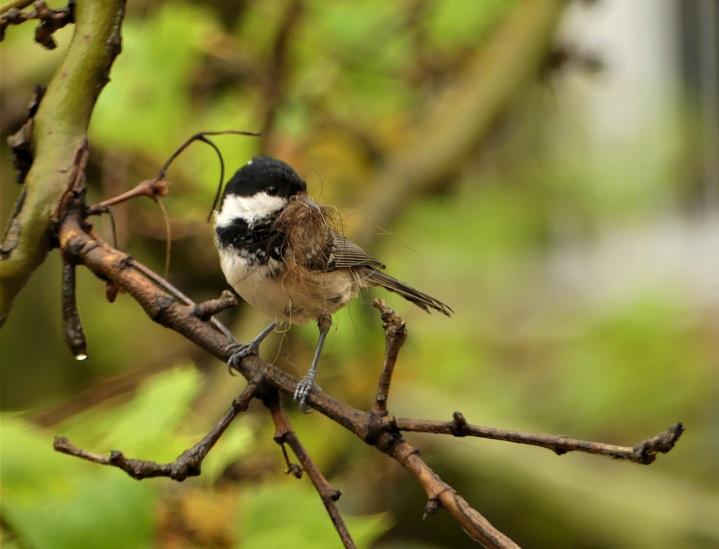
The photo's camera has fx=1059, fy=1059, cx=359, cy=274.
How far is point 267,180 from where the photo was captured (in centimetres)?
119

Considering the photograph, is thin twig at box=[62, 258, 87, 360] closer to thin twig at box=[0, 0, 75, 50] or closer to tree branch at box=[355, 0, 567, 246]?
thin twig at box=[0, 0, 75, 50]

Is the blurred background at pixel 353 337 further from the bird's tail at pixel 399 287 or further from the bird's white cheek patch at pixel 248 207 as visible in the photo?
the bird's white cheek patch at pixel 248 207

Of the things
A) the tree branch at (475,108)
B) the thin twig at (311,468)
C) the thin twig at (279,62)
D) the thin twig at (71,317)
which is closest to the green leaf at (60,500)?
the thin twig at (71,317)

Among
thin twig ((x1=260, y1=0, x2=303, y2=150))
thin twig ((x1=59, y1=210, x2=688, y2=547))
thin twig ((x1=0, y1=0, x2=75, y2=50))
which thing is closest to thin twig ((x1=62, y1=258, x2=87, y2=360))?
thin twig ((x1=59, y1=210, x2=688, y2=547))

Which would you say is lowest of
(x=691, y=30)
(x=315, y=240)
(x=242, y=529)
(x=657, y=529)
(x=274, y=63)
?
(x=242, y=529)

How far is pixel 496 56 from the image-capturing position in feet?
8.71

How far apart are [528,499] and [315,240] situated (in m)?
1.68

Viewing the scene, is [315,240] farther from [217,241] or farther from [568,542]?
[568,542]

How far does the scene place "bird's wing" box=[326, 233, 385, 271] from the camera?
A: 1191 millimetres

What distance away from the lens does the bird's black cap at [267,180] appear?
1.16 metres

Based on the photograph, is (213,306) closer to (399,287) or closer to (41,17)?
(41,17)

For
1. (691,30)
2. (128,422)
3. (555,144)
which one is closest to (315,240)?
(128,422)

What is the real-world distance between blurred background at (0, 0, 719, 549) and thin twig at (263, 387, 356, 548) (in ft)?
1.05

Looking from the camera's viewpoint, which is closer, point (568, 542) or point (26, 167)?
point (26, 167)
